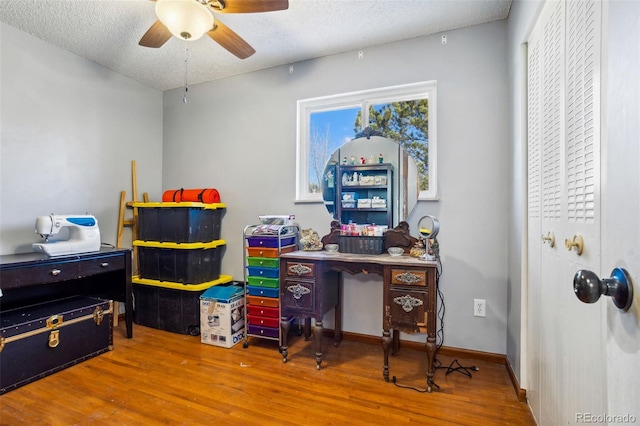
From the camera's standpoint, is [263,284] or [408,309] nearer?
[408,309]

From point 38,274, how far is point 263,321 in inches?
61.6

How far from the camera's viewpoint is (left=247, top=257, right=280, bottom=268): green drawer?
2412mm

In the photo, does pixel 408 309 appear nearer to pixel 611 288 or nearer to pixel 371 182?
pixel 371 182

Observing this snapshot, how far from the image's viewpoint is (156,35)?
1942 mm

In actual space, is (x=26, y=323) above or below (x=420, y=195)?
below

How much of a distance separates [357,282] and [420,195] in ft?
2.93

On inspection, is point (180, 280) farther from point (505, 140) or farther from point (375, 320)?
point (505, 140)

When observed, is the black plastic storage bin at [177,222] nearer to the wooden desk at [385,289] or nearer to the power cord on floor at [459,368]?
the wooden desk at [385,289]

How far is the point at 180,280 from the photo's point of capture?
2.76 m

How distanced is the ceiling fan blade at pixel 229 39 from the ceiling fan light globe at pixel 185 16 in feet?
0.47

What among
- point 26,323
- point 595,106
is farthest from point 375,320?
point 26,323

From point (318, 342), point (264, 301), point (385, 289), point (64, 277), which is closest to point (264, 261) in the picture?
point (264, 301)

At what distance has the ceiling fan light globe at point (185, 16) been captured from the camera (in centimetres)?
156

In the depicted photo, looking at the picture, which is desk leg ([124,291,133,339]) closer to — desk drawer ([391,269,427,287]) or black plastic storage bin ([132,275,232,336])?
black plastic storage bin ([132,275,232,336])
